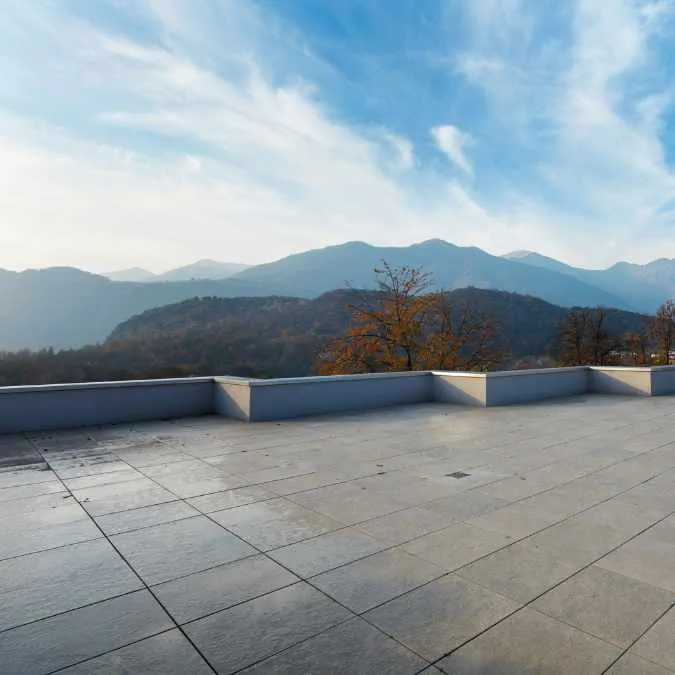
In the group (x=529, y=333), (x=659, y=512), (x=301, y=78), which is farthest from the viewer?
(x=529, y=333)

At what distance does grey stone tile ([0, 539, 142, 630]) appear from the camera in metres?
2.06

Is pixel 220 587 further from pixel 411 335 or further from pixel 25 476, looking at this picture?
pixel 411 335

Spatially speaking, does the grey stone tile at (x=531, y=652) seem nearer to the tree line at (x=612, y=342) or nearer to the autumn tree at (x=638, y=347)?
the tree line at (x=612, y=342)

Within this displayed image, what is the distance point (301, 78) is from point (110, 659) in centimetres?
1084

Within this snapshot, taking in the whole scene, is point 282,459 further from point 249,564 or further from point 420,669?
point 420,669

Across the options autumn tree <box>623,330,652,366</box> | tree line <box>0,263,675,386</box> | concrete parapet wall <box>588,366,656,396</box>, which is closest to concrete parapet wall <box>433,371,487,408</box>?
concrete parapet wall <box>588,366,656,396</box>

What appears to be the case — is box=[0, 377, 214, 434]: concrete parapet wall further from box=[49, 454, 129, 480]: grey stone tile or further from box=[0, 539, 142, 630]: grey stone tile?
box=[0, 539, 142, 630]: grey stone tile

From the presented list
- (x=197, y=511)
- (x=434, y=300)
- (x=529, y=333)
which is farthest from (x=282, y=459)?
(x=529, y=333)

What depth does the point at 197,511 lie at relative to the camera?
3250mm

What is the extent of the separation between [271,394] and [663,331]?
28.1 m

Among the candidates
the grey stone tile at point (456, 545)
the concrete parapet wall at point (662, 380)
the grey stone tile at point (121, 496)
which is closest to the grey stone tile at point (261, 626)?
the grey stone tile at point (456, 545)

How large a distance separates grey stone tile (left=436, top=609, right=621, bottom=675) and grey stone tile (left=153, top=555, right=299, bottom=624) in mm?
915

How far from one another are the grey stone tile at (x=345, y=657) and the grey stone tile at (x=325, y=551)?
55cm

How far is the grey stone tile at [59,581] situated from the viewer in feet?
6.76
